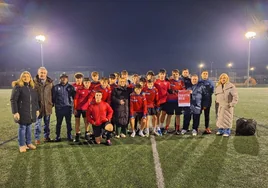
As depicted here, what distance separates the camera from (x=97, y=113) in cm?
551

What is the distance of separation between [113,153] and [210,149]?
87.9 inches

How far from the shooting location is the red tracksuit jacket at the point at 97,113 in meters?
5.50

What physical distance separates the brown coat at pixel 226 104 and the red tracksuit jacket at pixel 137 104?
87.9 inches

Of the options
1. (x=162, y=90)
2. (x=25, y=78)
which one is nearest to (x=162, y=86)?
(x=162, y=90)

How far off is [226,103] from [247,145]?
4.38ft

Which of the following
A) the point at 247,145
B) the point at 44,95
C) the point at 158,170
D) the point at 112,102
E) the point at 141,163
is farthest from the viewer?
the point at 112,102

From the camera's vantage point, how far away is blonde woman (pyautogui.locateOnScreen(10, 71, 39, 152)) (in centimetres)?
481

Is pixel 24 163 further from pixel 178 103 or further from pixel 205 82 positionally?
pixel 205 82

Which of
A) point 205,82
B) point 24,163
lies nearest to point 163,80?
point 205,82

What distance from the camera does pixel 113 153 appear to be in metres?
4.78

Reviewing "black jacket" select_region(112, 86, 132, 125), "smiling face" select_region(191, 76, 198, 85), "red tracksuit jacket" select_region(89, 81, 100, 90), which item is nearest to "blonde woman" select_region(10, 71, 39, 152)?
"red tracksuit jacket" select_region(89, 81, 100, 90)

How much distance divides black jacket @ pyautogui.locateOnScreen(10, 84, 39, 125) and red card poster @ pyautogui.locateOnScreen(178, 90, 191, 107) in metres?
3.88

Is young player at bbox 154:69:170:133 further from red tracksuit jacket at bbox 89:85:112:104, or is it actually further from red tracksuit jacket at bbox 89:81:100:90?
red tracksuit jacket at bbox 89:81:100:90

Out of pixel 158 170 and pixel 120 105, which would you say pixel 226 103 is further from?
pixel 158 170
